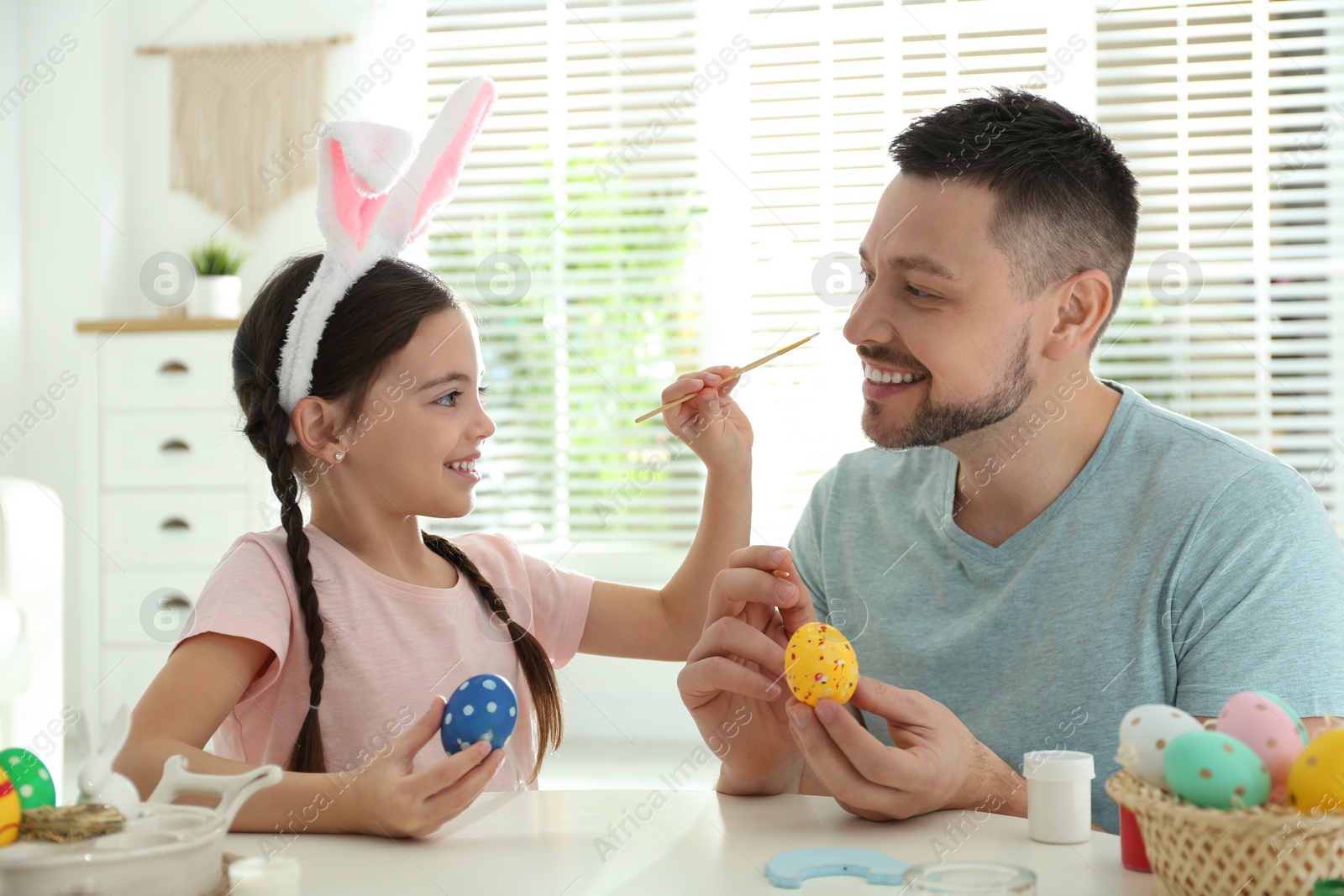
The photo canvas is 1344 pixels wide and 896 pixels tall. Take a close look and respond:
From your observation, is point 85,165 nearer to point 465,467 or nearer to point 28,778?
point 465,467

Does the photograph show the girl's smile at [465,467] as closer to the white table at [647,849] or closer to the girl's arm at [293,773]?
the girl's arm at [293,773]

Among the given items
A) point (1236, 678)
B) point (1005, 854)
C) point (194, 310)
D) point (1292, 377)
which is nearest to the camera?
point (1005, 854)

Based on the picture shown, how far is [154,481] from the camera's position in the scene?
370 cm

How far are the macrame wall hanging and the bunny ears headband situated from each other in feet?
9.19

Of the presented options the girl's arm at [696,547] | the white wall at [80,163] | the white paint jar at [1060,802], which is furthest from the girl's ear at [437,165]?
the white wall at [80,163]

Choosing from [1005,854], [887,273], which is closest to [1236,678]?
[1005,854]

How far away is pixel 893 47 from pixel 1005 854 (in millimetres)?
3257

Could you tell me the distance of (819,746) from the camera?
102cm

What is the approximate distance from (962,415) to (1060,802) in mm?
659

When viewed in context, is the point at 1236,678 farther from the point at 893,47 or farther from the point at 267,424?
the point at 893,47

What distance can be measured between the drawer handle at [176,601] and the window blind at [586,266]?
96 centimetres

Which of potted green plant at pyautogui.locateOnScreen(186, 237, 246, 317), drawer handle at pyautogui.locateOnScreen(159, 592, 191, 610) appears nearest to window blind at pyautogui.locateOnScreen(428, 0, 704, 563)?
potted green plant at pyautogui.locateOnScreen(186, 237, 246, 317)

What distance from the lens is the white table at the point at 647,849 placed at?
84 cm

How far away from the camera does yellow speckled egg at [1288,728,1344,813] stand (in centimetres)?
71
